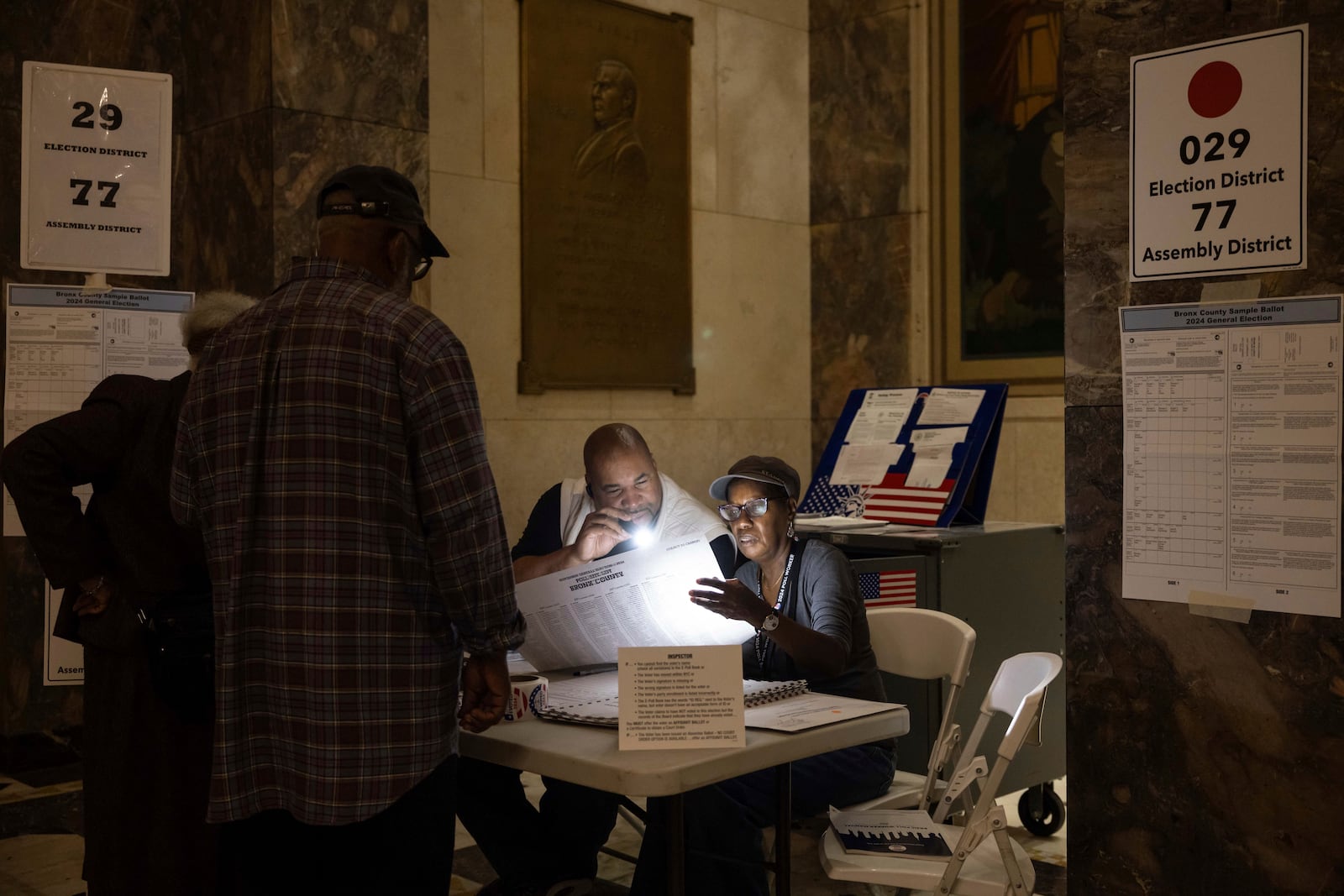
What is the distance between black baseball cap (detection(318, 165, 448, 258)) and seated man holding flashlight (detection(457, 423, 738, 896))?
130 centimetres

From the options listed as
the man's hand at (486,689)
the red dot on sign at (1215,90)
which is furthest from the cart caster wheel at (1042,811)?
the man's hand at (486,689)

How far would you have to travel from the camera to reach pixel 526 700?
2695 millimetres

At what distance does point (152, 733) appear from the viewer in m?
3.02

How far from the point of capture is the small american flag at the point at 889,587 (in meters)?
4.25

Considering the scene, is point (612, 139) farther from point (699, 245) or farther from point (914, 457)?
point (914, 457)

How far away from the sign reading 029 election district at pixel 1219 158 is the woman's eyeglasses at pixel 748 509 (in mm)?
1110

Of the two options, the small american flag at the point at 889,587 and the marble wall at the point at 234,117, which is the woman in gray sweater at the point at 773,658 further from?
the marble wall at the point at 234,117

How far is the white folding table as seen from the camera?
7.43ft

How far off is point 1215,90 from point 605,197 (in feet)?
14.3

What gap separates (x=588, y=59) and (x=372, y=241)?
15.1ft

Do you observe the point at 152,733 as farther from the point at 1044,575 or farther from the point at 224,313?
the point at 1044,575

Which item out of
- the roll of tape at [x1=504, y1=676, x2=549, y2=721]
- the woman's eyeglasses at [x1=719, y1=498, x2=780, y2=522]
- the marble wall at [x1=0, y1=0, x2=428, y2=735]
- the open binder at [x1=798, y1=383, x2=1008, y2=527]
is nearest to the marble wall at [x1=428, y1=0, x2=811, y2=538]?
the marble wall at [x1=0, y1=0, x2=428, y2=735]

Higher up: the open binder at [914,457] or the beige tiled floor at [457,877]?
the open binder at [914,457]

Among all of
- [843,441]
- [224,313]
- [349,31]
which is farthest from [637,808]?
[349,31]
